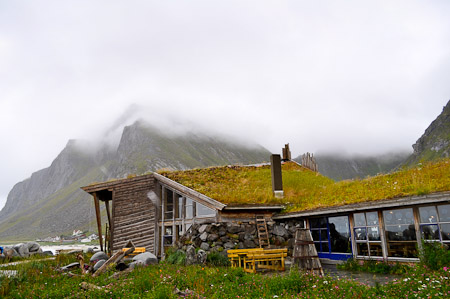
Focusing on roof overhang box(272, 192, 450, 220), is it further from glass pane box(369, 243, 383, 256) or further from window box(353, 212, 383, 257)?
glass pane box(369, 243, 383, 256)

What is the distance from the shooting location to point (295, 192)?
2044 centimetres

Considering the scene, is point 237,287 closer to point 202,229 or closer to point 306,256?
point 306,256

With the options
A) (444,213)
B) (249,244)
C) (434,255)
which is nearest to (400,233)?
(444,213)

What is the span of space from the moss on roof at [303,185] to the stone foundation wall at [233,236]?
1.11 m

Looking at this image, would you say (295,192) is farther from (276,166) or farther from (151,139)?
(151,139)

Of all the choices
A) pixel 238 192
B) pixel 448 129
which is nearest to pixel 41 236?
pixel 238 192

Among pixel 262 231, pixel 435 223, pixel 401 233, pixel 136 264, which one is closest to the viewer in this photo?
pixel 435 223

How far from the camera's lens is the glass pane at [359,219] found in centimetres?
1470

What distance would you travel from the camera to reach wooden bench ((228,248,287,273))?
1414 centimetres

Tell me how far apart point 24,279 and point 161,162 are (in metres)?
126

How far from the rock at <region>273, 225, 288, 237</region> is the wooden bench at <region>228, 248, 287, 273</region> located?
254 cm

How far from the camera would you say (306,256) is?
10.4m

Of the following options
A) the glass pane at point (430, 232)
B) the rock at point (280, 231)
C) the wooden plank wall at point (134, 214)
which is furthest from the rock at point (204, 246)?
the glass pane at point (430, 232)

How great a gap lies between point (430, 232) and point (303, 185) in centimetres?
1025
